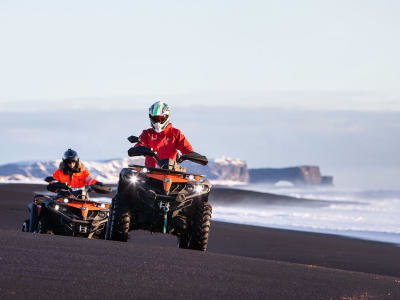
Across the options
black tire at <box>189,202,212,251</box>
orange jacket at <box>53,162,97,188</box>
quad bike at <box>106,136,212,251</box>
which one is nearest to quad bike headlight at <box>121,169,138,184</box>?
quad bike at <box>106,136,212,251</box>

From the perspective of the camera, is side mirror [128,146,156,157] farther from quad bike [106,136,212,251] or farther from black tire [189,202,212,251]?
black tire [189,202,212,251]

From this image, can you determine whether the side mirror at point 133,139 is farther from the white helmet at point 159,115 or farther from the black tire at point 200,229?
the black tire at point 200,229

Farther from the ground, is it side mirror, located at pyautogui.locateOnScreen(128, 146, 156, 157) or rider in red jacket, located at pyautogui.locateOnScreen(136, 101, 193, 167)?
rider in red jacket, located at pyautogui.locateOnScreen(136, 101, 193, 167)

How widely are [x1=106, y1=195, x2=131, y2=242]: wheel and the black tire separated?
42.8 inches

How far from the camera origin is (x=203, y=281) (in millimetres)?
10820

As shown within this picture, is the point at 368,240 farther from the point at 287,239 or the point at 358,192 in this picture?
the point at 358,192

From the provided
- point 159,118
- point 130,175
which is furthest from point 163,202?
point 159,118

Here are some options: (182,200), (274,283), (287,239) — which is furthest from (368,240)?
(274,283)

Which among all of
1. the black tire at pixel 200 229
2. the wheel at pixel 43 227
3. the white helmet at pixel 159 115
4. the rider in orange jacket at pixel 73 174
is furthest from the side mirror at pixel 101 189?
the black tire at pixel 200 229

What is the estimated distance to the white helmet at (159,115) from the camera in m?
16.3

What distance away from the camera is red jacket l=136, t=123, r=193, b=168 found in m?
16.6

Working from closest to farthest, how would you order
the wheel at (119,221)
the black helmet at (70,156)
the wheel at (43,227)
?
the wheel at (119,221)
the wheel at (43,227)
the black helmet at (70,156)

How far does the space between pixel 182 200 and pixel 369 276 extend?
3692 mm

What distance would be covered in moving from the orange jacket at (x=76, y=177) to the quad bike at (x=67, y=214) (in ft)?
1.56
